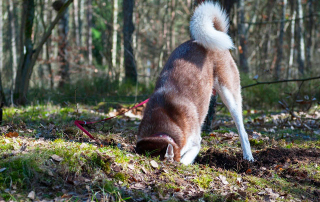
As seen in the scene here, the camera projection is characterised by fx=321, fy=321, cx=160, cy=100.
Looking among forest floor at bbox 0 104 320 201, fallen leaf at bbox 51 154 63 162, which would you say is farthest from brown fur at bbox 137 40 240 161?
fallen leaf at bbox 51 154 63 162

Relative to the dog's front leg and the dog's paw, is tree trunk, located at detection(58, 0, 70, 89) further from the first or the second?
the dog's paw

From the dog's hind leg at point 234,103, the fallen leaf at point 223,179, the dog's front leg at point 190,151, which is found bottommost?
the fallen leaf at point 223,179

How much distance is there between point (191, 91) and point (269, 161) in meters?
1.52

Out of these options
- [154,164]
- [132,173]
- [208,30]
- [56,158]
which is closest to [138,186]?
[132,173]

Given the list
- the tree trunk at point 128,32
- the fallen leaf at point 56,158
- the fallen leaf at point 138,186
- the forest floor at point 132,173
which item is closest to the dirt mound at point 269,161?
the forest floor at point 132,173

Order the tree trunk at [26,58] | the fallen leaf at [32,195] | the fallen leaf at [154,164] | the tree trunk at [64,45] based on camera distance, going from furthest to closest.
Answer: the tree trunk at [64,45], the tree trunk at [26,58], the fallen leaf at [154,164], the fallen leaf at [32,195]

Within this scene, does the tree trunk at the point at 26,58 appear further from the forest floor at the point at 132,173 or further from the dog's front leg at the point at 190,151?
the dog's front leg at the point at 190,151

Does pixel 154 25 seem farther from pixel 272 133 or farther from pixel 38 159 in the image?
pixel 38 159

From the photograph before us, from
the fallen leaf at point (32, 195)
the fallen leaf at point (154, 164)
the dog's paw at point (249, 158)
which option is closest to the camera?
the fallen leaf at point (32, 195)

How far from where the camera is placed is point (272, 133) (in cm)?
664

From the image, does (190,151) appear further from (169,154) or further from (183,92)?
(183,92)

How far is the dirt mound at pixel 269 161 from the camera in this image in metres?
4.21

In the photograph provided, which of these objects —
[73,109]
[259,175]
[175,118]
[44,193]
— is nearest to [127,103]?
[73,109]

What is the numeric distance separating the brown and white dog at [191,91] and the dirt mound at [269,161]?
0.25 m
